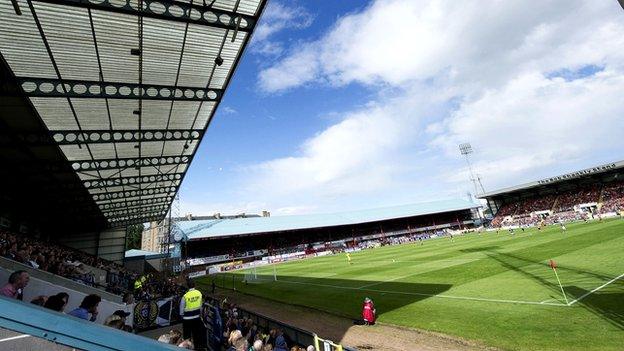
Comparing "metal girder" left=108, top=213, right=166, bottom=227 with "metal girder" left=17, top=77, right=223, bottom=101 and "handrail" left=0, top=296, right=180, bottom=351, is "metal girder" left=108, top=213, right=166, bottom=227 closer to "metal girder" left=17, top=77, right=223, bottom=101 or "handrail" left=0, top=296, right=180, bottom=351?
"metal girder" left=17, top=77, right=223, bottom=101

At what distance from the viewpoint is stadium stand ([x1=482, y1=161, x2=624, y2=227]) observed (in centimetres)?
5433

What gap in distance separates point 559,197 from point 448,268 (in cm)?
5420

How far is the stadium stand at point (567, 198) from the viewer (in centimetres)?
5433

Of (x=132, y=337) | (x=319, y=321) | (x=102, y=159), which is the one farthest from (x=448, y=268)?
(x=132, y=337)

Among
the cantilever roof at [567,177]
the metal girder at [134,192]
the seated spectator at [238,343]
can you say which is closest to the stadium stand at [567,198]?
the cantilever roof at [567,177]

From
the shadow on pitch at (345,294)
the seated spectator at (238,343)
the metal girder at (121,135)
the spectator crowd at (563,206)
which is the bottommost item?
the shadow on pitch at (345,294)

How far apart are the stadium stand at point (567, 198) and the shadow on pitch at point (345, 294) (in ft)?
132

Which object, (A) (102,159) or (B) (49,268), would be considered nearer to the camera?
(B) (49,268)

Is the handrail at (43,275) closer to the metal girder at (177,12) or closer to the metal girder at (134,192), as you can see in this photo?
the metal girder at (177,12)

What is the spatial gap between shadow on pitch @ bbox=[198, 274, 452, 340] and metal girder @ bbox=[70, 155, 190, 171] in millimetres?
12333

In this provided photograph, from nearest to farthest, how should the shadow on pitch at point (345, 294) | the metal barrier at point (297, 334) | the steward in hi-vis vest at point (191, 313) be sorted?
the metal barrier at point (297, 334), the steward in hi-vis vest at point (191, 313), the shadow on pitch at point (345, 294)

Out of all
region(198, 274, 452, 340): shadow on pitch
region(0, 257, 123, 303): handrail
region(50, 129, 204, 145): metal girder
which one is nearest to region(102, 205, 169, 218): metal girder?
region(198, 274, 452, 340): shadow on pitch

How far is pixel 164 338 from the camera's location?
631 centimetres

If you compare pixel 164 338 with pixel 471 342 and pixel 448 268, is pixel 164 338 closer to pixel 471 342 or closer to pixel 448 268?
pixel 471 342
